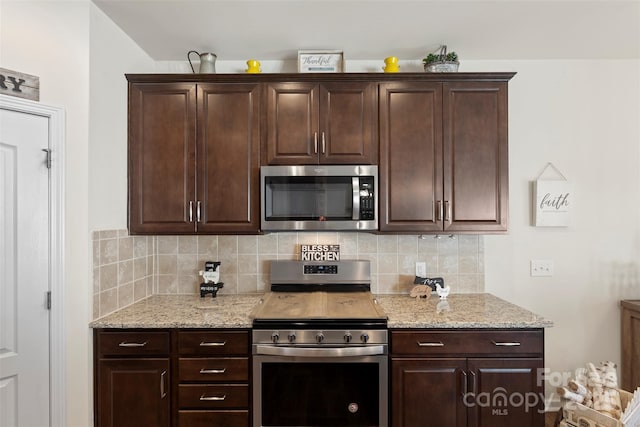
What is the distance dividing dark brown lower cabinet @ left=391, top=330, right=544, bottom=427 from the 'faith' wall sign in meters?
2.16

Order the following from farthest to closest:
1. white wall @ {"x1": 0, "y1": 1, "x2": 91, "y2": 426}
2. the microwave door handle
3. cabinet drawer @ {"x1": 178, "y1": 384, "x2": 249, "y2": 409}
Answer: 1. the microwave door handle
2. cabinet drawer @ {"x1": 178, "y1": 384, "x2": 249, "y2": 409}
3. white wall @ {"x1": 0, "y1": 1, "x2": 91, "y2": 426}

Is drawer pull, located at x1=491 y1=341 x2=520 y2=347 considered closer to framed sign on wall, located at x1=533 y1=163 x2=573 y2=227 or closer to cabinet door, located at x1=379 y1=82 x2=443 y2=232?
cabinet door, located at x1=379 y1=82 x2=443 y2=232

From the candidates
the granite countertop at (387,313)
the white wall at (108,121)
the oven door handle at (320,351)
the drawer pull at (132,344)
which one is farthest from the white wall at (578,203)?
the white wall at (108,121)

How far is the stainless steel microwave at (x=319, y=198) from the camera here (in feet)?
6.91

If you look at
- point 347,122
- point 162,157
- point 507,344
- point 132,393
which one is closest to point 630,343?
point 507,344

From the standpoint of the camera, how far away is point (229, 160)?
7.06 ft

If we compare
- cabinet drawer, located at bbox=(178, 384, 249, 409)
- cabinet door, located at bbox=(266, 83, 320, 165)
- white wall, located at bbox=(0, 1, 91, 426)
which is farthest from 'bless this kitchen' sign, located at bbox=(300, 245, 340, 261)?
white wall, located at bbox=(0, 1, 91, 426)

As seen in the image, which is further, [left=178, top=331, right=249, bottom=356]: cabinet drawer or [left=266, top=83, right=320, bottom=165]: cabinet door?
[left=266, top=83, right=320, bottom=165]: cabinet door

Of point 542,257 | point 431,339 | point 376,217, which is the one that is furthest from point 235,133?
point 542,257

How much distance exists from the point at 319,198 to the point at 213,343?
1015 millimetres

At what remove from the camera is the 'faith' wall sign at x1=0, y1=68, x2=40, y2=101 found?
1556mm

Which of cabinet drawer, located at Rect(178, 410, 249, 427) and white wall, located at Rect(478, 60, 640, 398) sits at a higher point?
white wall, located at Rect(478, 60, 640, 398)

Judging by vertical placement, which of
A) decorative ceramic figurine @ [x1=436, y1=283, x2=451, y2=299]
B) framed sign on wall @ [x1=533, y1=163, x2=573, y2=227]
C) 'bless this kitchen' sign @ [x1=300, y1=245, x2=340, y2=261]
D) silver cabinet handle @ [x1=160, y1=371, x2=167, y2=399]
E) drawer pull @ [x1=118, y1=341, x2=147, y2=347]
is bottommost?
silver cabinet handle @ [x1=160, y1=371, x2=167, y2=399]

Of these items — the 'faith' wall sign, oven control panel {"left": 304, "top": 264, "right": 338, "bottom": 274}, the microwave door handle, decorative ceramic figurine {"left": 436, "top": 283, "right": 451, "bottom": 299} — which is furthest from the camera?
oven control panel {"left": 304, "top": 264, "right": 338, "bottom": 274}
